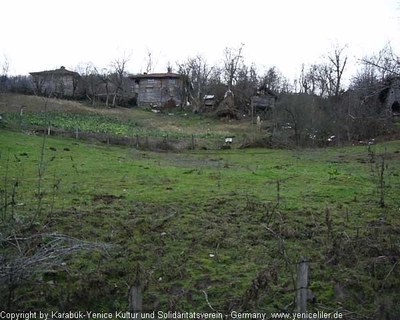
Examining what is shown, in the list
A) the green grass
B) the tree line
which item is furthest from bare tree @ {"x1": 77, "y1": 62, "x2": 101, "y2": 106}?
the green grass

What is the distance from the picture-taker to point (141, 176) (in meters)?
12.8

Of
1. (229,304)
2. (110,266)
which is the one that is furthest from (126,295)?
(229,304)

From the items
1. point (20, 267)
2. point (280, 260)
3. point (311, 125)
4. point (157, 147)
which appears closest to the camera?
point (20, 267)

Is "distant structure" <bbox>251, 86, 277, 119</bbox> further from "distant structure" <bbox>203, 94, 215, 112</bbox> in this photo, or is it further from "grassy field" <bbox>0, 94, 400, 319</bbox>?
Answer: "grassy field" <bbox>0, 94, 400, 319</bbox>

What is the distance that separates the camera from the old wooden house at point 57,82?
57.1 m

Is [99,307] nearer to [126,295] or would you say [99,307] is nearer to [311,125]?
[126,295]

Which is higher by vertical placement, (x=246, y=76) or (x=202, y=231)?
(x=246, y=76)

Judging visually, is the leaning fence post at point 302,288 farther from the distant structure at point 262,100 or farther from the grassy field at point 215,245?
the distant structure at point 262,100

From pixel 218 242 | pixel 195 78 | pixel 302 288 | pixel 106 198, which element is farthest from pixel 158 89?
pixel 302 288

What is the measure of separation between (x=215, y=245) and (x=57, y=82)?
57320 mm

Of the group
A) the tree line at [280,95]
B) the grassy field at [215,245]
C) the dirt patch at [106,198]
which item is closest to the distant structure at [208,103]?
the tree line at [280,95]

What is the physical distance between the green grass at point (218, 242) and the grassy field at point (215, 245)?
2cm

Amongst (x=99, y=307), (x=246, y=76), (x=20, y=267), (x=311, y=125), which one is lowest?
(x=99, y=307)

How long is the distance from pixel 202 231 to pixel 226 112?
138ft
